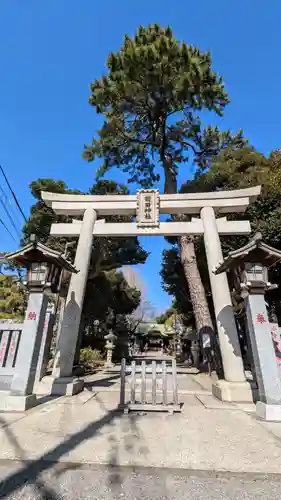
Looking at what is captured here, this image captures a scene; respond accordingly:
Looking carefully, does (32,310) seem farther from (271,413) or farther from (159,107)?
(159,107)

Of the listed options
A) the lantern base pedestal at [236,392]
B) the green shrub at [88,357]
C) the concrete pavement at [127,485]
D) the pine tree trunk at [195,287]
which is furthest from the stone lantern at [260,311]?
the green shrub at [88,357]

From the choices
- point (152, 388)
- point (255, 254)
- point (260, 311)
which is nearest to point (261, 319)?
point (260, 311)

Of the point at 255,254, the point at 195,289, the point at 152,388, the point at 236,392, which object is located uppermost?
the point at 195,289

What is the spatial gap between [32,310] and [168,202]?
199 inches

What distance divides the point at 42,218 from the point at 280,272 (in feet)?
42.9

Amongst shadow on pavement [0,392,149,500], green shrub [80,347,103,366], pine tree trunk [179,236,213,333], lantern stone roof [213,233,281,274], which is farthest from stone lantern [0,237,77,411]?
green shrub [80,347,103,366]

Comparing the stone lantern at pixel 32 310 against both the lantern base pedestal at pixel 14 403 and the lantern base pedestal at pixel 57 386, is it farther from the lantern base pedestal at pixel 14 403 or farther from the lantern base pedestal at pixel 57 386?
the lantern base pedestal at pixel 57 386

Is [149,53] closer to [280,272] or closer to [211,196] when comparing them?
[211,196]

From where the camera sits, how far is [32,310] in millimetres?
5082

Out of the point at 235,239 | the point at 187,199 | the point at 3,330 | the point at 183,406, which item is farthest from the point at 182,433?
the point at 235,239

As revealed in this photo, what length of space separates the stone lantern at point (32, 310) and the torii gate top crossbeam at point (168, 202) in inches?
107

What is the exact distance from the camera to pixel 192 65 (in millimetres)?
10328

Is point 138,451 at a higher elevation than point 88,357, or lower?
lower

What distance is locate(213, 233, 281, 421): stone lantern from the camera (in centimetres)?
420
